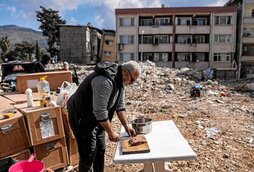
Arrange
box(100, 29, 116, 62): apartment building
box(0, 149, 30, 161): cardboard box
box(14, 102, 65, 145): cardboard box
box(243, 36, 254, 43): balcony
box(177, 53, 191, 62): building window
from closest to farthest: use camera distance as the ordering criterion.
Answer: box(0, 149, 30, 161): cardboard box
box(14, 102, 65, 145): cardboard box
box(243, 36, 254, 43): balcony
box(177, 53, 191, 62): building window
box(100, 29, 116, 62): apartment building

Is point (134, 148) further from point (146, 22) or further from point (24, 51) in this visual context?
point (24, 51)

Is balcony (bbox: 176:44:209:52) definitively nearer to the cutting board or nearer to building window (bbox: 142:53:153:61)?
building window (bbox: 142:53:153:61)

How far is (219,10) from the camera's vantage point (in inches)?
1091

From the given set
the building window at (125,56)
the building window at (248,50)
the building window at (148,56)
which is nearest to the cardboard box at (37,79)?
the building window at (125,56)

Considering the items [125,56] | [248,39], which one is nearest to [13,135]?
[125,56]

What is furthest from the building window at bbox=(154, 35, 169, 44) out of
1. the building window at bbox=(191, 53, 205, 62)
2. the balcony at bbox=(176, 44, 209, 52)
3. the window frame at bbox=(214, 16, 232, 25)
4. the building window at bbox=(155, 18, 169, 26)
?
the window frame at bbox=(214, 16, 232, 25)

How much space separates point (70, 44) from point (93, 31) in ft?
19.2

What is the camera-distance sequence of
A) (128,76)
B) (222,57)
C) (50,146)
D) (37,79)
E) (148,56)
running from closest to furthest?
(128,76), (50,146), (37,79), (222,57), (148,56)

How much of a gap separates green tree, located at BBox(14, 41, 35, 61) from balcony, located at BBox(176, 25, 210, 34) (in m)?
26.1

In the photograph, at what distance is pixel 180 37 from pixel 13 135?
1136 inches

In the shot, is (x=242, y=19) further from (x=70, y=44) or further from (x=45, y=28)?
(x=45, y=28)

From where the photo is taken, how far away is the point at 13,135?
2.71m

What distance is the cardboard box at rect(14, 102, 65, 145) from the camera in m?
2.86

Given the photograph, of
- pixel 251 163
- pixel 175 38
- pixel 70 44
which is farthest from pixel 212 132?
pixel 70 44
